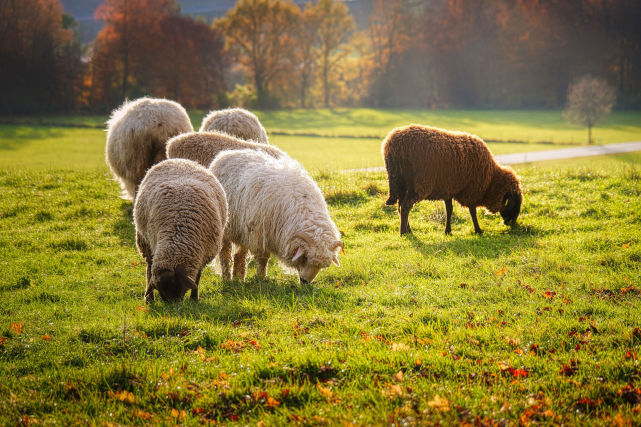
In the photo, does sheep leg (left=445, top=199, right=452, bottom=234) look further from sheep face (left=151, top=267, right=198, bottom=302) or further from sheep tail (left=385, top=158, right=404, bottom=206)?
sheep face (left=151, top=267, right=198, bottom=302)

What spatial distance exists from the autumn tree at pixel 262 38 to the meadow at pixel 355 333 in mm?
48179

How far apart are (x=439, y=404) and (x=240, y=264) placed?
14.8 ft

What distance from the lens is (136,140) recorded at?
11.5 metres

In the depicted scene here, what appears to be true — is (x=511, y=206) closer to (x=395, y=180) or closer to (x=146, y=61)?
(x=395, y=180)

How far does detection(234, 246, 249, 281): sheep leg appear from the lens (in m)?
7.70

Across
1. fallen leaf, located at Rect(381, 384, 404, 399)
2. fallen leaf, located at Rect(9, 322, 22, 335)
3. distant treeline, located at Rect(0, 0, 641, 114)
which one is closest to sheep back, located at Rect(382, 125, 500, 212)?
fallen leaf, located at Rect(381, 384, 404, 399)

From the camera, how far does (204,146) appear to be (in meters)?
8.78

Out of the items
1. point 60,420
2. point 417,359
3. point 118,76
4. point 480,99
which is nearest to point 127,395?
point 60,420

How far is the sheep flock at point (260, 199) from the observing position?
645 centimetres

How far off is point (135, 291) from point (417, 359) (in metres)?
4.39

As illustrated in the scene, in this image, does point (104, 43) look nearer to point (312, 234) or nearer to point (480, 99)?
point (480, 99)

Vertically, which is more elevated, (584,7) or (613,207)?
(584,7)

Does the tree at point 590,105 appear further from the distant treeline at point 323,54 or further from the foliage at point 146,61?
the foliage at point 146,61

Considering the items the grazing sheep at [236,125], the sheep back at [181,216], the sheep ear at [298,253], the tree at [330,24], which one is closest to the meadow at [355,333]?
the sheep ear at [298,253]
